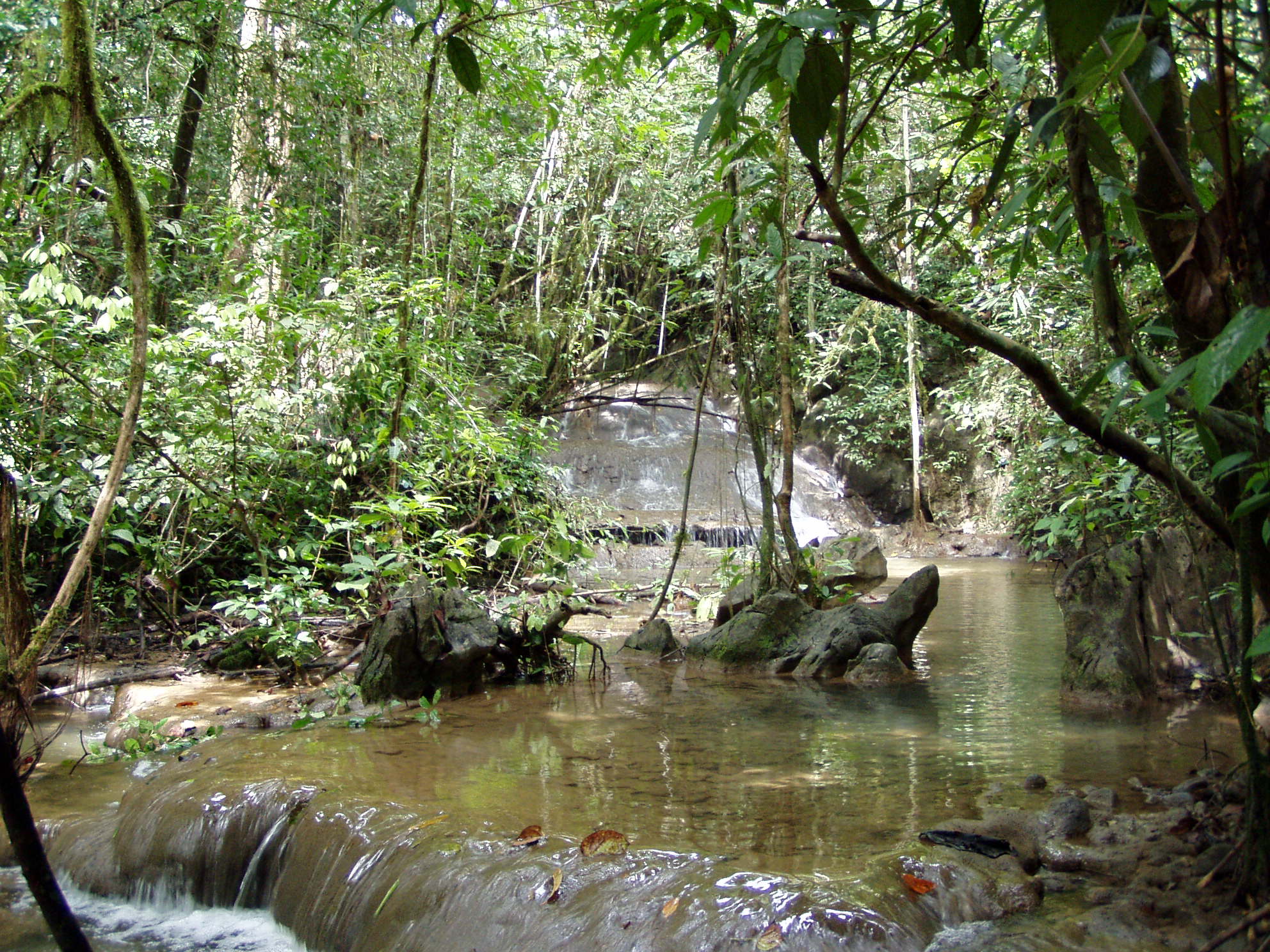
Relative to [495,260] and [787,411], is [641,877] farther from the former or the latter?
[495,260]

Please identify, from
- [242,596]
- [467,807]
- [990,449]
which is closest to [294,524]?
[242,596]

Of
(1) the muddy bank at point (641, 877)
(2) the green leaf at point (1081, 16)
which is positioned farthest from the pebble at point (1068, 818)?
(2) the green leaf at point (1081, 16)

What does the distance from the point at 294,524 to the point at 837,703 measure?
3999 mm

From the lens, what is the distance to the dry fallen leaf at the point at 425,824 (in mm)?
3061

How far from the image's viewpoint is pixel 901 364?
17.7 meters

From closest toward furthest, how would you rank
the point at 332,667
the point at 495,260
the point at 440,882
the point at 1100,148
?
the point at 1100,148
the point at 440,882
the point at 332,667
the point at 495,260

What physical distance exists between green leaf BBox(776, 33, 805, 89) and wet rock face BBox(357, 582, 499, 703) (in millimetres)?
4138

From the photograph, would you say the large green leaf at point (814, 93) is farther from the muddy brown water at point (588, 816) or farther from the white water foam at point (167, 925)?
the white water foam at point (167, 925)

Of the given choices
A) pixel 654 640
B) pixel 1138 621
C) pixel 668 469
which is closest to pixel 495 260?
pixel 668 469

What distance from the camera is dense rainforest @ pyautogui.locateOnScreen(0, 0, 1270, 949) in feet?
6.22

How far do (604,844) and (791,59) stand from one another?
227cm

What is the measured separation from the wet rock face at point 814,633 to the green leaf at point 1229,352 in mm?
5102

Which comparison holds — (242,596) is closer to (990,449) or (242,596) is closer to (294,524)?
(294,524)

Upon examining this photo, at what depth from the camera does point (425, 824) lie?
309 cm
